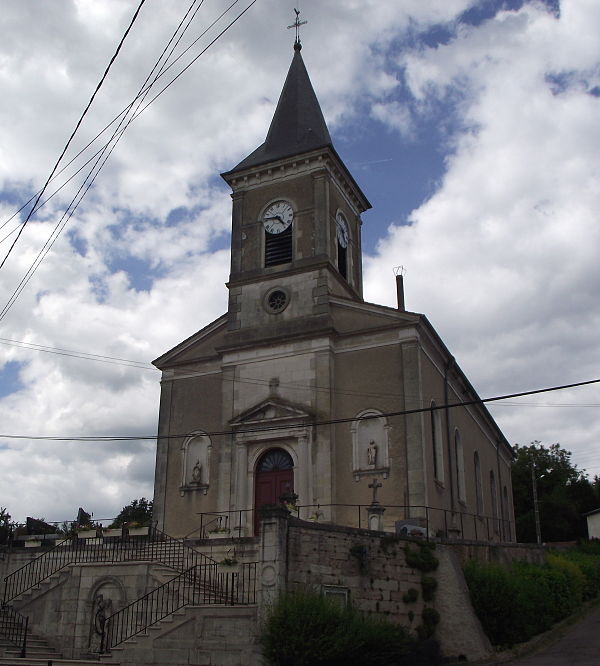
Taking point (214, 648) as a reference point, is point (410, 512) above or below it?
above

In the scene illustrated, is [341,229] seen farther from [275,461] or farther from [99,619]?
[99,619]

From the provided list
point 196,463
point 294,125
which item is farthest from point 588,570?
point 294,125

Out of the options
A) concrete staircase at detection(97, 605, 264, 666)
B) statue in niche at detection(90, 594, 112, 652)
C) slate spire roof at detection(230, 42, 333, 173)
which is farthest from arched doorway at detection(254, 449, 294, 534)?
slate spire roof at detection(230, 42, 333, 173)

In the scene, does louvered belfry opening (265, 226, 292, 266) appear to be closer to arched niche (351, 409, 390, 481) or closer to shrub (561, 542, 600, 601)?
arched niche (351, 409, 390, 481)

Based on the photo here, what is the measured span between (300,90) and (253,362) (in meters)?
13.7

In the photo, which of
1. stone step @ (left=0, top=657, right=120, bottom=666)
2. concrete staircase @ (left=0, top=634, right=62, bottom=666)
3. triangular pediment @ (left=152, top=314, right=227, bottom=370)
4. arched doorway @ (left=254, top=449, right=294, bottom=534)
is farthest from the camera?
triangular pediment @ (left=152, top=314, right=227, bottom=370)

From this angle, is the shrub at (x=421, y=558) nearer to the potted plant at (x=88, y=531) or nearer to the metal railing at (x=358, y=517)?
the metal railing at (x=358, y=517)

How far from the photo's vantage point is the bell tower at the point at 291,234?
27.5 metres

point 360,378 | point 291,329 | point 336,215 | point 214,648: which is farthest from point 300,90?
point 214,648

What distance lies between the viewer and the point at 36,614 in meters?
19.6

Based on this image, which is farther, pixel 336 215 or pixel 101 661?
pixel 336 215

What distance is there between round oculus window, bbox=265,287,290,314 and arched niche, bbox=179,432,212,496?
507cm

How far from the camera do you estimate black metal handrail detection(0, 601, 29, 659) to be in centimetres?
1870

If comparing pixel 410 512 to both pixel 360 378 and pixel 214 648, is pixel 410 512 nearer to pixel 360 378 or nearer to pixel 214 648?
pixel 360 378
